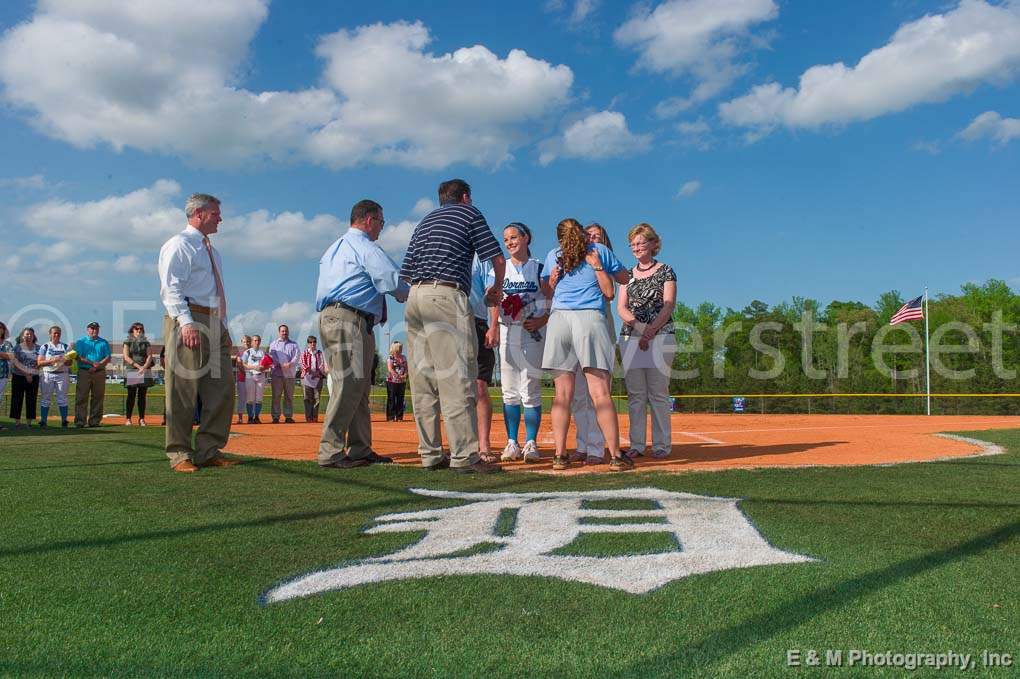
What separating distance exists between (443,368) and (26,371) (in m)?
10.6

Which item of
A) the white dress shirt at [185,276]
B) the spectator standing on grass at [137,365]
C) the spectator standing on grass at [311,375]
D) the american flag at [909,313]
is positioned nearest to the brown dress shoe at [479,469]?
the white dress shirt at [185,276]

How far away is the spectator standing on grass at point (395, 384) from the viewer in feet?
53.4

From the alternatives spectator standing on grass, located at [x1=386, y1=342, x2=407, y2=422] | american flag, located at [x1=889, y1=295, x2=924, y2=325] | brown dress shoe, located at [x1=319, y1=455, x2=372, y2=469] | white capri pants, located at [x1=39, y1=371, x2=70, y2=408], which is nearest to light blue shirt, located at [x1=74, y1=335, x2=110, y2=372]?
white capri pants, located at [x1=39, y1=371, x2=70, y2=408]

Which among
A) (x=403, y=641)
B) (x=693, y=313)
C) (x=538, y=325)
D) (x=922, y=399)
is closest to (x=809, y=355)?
(x=693, y=313)

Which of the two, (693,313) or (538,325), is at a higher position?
(693,313)

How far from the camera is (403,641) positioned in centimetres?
192

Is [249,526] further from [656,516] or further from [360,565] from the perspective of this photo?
[656,516]

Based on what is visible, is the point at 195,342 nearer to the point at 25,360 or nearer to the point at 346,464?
the point at 346,464

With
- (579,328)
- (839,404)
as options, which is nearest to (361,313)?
(579,328)

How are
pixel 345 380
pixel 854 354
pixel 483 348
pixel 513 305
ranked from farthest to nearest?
pixel 854 354 < pixel 513 305 < pixel 483 348 < pixel 345 380

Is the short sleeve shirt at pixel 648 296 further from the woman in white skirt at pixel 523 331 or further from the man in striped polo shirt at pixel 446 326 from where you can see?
the man in striped polo shirt at pixel 446 326

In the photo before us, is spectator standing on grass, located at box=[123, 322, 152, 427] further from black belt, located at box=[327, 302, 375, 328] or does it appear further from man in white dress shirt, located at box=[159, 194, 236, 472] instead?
black belt, located at box=[327, 302, 375, 328]

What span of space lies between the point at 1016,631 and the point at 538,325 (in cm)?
475

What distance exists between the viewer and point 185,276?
5688 millimetres
